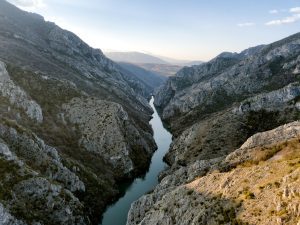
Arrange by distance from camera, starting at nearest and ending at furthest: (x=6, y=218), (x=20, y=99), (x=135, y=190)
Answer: (x=6, y=218), (x=135, y=190), (x=20, y=99)

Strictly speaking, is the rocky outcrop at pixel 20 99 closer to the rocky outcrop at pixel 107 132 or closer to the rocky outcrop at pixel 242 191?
the rocky outcrop at pixel 107 132

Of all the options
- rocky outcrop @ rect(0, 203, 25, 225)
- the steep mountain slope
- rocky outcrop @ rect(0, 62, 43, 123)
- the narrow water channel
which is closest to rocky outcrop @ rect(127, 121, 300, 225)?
the narrow water channel

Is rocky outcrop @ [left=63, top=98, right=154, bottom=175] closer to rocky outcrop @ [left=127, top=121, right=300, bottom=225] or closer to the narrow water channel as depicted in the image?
the narrow water channel

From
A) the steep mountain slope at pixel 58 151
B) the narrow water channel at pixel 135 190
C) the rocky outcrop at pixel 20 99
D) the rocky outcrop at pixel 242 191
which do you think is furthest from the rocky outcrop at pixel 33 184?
the rocky outcrop at pixel 20 99

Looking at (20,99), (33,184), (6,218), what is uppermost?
(20,99)

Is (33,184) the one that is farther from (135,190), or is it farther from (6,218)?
(135,190)

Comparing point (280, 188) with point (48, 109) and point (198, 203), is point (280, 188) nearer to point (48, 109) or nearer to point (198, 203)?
point (198, 203)

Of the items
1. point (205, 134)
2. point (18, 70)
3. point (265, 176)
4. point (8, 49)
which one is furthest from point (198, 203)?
point (8, 49)

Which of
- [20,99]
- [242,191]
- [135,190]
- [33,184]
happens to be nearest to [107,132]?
[135,190]

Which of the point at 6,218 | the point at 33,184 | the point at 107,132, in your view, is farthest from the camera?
the point at 107,132
